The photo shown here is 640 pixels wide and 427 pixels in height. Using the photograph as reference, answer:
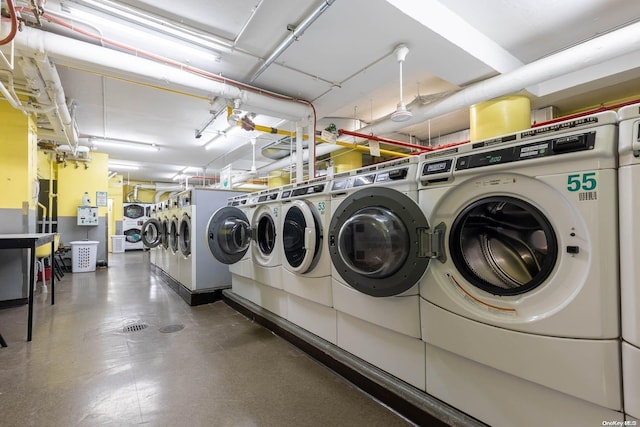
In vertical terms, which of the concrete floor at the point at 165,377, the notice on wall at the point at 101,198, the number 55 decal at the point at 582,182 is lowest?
the concrete floor at the point at 165,377

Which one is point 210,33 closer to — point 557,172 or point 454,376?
point 557,172

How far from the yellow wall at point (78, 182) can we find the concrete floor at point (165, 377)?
411 cm

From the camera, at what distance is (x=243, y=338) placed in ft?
8.75

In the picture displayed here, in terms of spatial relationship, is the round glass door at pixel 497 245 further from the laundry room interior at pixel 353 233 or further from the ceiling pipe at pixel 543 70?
the ceiling pipe at pixel 543 70

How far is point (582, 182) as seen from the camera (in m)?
1.01

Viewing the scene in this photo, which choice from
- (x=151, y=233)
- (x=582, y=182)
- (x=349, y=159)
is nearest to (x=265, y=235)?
(x=582, y=182)

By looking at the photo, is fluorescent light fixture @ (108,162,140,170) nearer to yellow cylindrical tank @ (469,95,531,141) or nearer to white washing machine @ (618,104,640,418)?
yellow cylindrical tank @ (469,95,531,141)

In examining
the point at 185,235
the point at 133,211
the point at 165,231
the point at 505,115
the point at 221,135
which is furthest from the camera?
the point at 133,211

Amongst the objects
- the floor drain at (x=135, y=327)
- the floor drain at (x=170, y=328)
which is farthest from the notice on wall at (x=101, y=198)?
the floor drain at (x=170, y=328)

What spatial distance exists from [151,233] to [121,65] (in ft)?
13.8

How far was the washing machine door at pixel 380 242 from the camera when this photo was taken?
144 cm

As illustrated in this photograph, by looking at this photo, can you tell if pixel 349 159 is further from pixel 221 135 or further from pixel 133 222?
pixel 133 222

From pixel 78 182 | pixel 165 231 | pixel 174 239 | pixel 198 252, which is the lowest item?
pixel 198 252

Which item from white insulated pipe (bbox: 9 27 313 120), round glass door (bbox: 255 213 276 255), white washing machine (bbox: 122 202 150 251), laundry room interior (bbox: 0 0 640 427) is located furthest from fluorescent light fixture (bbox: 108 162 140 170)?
round glass door (bbox: 255 213 276 255)
